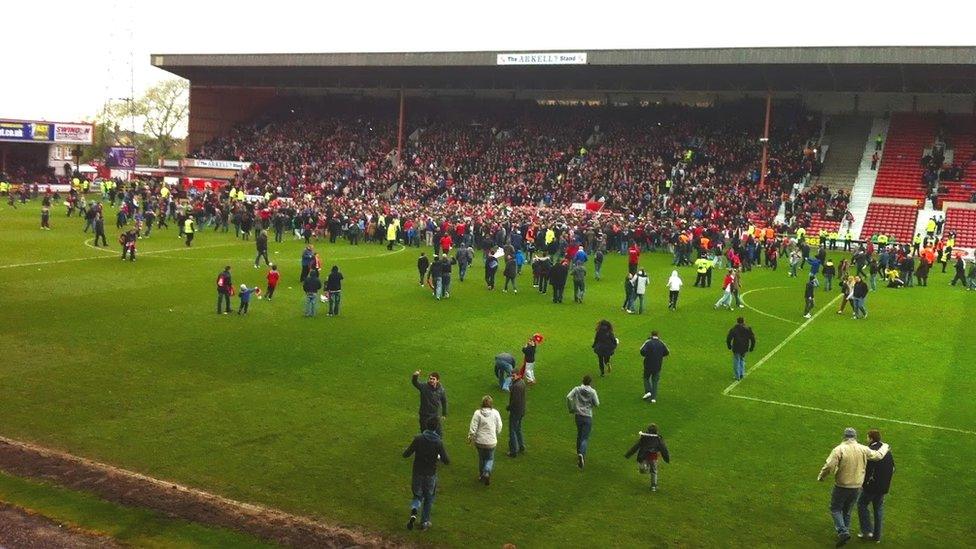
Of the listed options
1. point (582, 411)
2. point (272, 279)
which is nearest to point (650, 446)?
point (582, 411)

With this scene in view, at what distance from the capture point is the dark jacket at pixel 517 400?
14117mm

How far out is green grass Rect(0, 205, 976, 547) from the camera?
487 inches

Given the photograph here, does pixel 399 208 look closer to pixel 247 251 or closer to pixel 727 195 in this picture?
pixel 247 251

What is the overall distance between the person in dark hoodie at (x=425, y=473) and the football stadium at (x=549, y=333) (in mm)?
29

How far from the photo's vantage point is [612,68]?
56031mm

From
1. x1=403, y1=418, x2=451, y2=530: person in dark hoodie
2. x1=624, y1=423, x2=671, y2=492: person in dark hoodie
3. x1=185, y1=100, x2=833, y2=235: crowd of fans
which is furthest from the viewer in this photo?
x1=185, y1=100, x2=833, y2=235: crowd of fans

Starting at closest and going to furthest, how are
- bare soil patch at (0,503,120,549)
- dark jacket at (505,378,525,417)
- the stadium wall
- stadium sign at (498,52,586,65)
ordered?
1. bare soil patch at (0,503,120,549)
2. dark jacket at (505,378,525,417)
3. stadium sign at (498,52,586,65)
4. the stadium wall

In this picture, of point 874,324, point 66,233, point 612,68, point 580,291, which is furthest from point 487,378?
point 612,68

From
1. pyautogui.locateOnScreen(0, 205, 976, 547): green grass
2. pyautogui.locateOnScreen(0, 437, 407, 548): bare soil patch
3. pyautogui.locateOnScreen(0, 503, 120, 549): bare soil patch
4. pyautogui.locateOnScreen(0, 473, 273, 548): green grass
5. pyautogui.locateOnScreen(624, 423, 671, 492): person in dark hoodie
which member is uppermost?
pyautogui.locateOnScreen(624, 423, 671, 492): person in dark hoodie

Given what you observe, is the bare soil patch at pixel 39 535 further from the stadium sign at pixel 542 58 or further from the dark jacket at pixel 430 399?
the stadium sign at pixel 542 58

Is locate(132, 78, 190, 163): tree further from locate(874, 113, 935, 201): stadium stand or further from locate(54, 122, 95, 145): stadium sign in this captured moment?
locate(874, 113, 935, 201): stadium stand

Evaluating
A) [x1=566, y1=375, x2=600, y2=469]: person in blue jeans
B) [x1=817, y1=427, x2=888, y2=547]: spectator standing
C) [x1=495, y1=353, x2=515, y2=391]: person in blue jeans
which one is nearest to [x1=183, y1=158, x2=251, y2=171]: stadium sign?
[x1=495, y1=353, x2=515, y2=391]: person in blue jeans

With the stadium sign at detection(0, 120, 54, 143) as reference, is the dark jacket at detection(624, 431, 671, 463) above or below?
below

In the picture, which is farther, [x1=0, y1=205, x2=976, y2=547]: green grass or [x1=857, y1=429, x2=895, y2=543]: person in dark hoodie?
[x1=0, y1=205, x2=976, y2=547]: green grass
